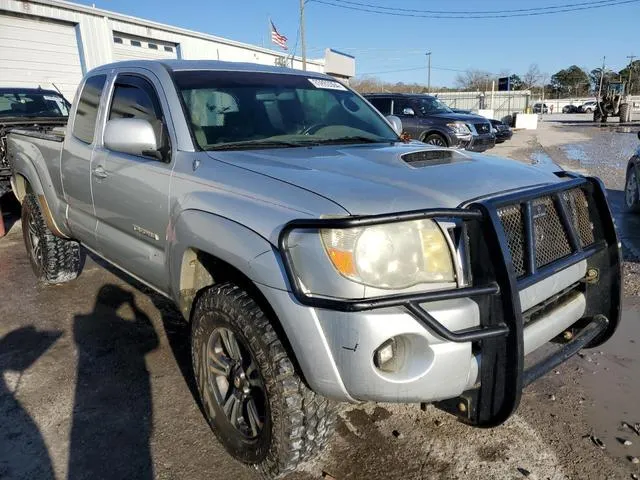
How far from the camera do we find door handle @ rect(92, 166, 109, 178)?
11.0ft

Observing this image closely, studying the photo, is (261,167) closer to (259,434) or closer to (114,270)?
(259,434)

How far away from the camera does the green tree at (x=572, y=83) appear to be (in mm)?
A: 92562

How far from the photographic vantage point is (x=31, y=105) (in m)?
8.90

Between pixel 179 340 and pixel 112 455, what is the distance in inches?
52.5

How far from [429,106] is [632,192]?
25.4ft

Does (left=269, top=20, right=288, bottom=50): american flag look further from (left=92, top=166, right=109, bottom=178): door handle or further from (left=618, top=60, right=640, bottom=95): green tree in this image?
(left=618, top=60, right=640, bottom=95): green tree

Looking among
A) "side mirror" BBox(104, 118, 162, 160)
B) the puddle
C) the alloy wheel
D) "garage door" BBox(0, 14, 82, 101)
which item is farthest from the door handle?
"garage door" BBox(0, 14, 82, 101)

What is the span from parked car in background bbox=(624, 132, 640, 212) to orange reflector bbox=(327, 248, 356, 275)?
6.68 m

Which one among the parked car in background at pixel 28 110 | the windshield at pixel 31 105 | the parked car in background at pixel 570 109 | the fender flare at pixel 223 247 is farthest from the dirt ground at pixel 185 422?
the parked car in background at pixel 570 109

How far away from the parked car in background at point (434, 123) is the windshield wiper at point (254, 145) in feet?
33.6

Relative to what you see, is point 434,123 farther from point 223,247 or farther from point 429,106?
point 223,247

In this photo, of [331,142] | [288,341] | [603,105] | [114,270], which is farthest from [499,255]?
[603,105]

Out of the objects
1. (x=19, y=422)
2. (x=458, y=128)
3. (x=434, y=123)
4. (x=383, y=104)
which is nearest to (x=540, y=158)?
(x=458, y=128)

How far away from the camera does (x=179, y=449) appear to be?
264cm
